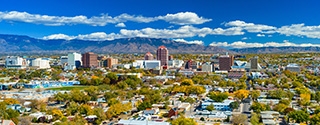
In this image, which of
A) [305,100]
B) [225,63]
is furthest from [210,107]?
[225,63]

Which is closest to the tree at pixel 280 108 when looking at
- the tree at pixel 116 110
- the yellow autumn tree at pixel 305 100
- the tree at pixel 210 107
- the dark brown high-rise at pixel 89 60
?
the yellow autumn tree at pixel 305 100

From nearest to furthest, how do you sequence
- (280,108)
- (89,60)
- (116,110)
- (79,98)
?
1. (116,110)
2. (280,108)
3. (79,98)
4. (89,60)

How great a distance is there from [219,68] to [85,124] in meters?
50.5

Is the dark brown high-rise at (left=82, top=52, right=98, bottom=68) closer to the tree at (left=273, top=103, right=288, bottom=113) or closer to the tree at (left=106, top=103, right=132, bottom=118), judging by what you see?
the tree at (left=106, top=103, right=132, bottom=118)

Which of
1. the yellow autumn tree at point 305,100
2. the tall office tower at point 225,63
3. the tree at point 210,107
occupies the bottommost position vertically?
the tree at point 210,107

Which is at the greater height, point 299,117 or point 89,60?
point 89,60

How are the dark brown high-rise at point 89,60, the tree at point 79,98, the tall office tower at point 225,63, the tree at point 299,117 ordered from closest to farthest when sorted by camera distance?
the tree at point 299,117 < the tree at point 79,98 < the tall office tower at point 225,63 < the dark brown high-rise at point 89,60

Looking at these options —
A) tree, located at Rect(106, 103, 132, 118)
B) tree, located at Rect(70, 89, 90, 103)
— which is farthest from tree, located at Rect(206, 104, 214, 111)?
tree, located at Rect(70, 89, 90, 103)

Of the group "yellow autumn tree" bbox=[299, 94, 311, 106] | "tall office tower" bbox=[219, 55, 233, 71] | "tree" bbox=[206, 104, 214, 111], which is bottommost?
"tree" bbox=[206, 104, 214, 111]

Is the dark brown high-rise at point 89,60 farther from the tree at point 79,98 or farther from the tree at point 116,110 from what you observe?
the tree at point 116,110

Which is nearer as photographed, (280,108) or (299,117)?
(299,117)

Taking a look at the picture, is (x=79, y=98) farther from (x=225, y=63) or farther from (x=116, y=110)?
(x=225, y=63)

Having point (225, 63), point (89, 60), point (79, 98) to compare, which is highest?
point (89, 60)

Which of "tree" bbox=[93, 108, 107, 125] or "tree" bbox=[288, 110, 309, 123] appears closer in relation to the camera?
"tree" bbox=[288, 110, 309, 123]
